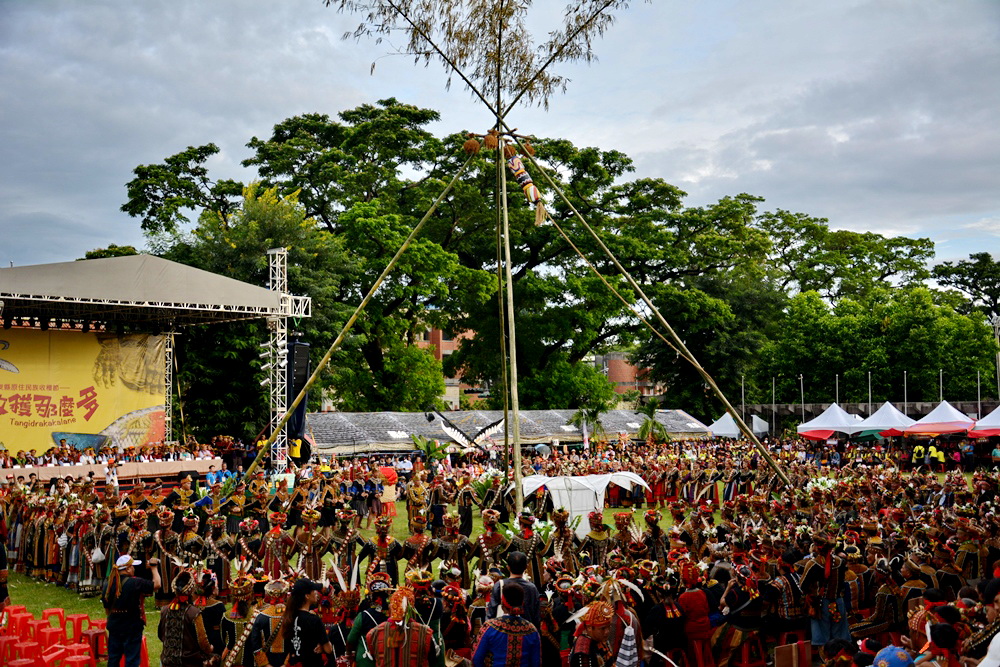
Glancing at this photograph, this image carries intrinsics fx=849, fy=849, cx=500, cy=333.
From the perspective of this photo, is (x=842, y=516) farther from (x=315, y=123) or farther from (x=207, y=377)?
(x=315, y=123)

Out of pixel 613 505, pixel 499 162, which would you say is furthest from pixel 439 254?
pixel 499 162

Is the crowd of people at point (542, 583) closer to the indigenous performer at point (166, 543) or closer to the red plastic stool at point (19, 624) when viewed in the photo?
the indigenous performer at point (166, 543)

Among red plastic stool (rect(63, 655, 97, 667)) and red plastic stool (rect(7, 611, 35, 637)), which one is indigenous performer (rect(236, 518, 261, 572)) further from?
red plastic stool (rect(63, 655, 97, 667))

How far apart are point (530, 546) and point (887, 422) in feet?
76.0

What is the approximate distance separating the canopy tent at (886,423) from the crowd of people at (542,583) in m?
15.3

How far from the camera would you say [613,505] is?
22.9 m

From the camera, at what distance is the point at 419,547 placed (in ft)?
30.5

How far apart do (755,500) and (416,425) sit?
1908 centimetres

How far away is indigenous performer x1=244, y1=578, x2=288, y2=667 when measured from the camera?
5887 millimetres

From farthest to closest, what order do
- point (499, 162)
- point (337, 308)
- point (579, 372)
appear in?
point (579, 372) → point (337, 308) → point (499, 162)

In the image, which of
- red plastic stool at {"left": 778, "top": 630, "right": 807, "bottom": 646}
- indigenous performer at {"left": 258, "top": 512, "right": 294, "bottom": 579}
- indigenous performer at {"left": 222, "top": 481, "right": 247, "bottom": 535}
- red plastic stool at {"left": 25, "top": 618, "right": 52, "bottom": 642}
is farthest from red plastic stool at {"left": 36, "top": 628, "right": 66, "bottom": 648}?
red plastic stool at {"left": 778, "top": 630, "right": 807, "bottom": 646}

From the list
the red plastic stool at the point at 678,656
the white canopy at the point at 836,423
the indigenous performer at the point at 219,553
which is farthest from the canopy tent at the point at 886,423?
the red plastic stool at the point at 678,656

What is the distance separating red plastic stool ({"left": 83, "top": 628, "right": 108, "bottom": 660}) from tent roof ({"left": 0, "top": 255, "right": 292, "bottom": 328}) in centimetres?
1553

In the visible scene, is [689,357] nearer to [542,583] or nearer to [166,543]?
[542,583]
